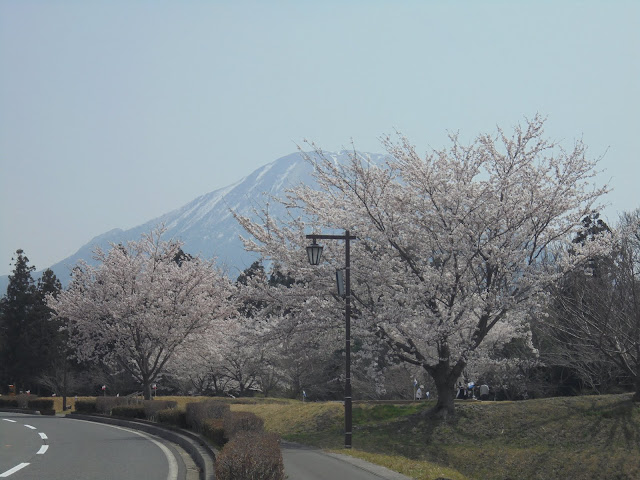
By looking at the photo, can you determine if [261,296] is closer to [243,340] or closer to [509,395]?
[243,340]

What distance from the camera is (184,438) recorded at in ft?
63.7

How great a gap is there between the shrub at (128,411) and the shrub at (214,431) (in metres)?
10.6

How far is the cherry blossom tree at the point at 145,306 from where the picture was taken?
36562 millimetres

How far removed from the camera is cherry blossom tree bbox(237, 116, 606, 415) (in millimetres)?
21750

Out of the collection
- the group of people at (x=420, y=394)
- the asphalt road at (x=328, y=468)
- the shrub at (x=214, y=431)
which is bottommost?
the asphalt road at (x=328, y=468)

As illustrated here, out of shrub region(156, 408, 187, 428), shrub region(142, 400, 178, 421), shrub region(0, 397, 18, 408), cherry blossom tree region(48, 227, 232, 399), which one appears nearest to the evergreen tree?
shrub region(0, 397, 18, 408)

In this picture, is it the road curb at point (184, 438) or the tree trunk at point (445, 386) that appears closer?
the road curb at point (184, 438)

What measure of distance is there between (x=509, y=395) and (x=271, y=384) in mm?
16723

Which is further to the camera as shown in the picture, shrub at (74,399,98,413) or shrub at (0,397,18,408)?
shrub at (0,397,18,408)

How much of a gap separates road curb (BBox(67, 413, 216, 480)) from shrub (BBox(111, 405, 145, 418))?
0.31 metres

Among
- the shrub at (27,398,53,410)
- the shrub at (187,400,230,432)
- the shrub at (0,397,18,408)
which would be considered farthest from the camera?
the shrub at (0,397,18,408)

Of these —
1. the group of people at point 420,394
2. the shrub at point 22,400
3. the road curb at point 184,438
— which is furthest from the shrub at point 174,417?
the shrub at point 22,400

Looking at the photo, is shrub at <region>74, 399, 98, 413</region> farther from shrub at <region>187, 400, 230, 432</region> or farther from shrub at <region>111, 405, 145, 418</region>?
shrub at <region>187, 400, 230, 432</region>

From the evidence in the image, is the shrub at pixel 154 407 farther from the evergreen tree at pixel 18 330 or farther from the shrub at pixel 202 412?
the evergreen tree at pixel 18 330
